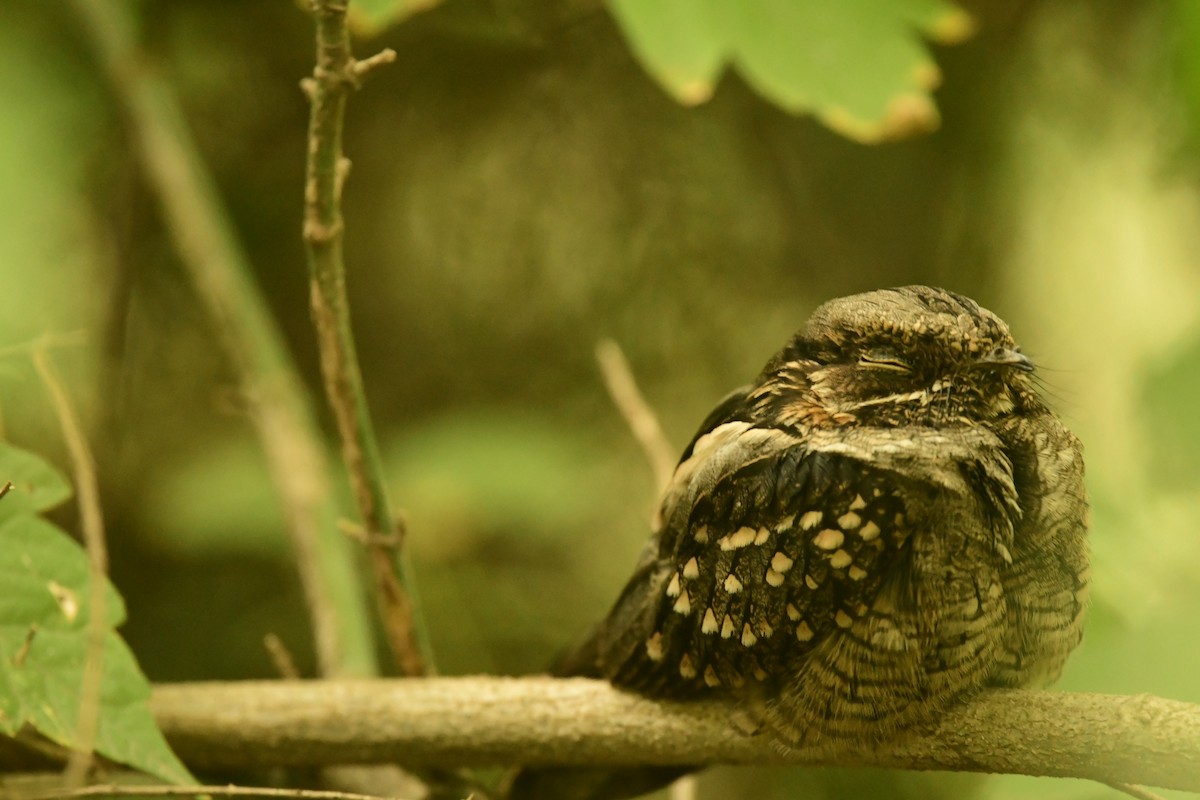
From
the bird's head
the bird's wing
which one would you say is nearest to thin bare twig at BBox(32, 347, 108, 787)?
the bird's wing

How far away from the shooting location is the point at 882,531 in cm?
129

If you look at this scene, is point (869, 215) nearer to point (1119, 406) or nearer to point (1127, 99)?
point (1127, 99)

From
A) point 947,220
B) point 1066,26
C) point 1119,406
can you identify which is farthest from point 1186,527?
point 1066,26

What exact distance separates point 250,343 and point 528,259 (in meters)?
1.19

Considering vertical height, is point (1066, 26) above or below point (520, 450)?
above

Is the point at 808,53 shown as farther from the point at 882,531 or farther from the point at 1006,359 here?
the point at 882,531

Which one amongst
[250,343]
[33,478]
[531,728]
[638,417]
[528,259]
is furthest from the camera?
[528,259]

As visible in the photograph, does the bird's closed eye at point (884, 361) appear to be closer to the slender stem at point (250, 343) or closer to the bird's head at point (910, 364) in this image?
the bird's head at point (910, 364)

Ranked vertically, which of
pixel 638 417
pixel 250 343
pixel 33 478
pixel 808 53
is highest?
pixel 808 53

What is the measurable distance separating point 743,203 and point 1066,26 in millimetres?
965

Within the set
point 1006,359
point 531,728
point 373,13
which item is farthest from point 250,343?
point 1006,359

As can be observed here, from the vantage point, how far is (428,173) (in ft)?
10.8

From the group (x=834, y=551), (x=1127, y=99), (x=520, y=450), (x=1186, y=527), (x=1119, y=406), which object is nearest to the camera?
(x=834, y=551)

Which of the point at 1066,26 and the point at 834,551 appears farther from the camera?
the point at 1066,26
